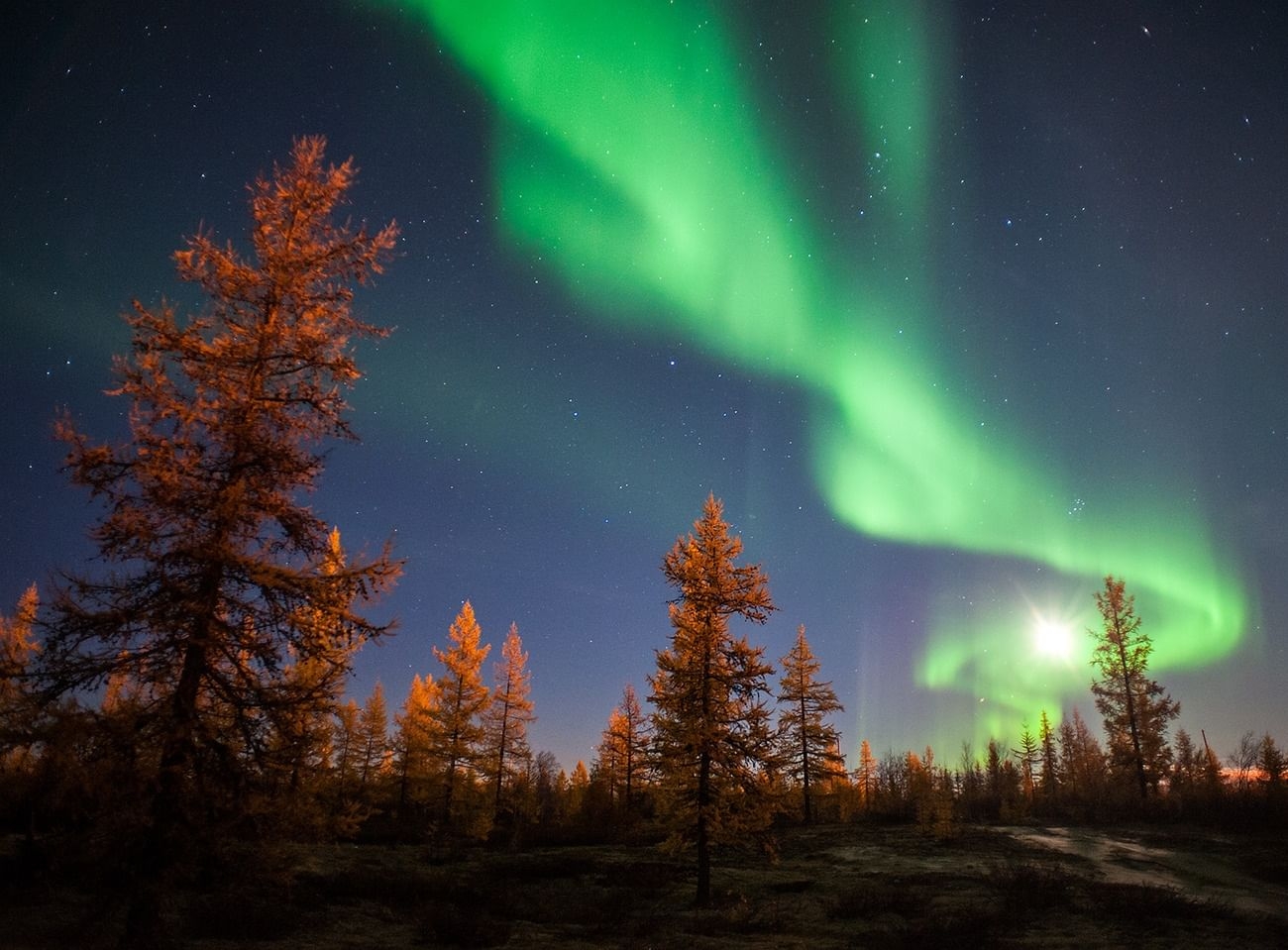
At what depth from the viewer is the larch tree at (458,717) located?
36.4 m

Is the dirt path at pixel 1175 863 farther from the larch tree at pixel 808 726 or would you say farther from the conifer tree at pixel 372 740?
the conifer tree at pixel 372 740

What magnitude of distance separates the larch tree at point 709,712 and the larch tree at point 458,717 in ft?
60.0

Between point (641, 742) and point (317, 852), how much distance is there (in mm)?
13335

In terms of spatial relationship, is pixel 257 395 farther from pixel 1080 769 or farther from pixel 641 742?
pixel 1080 769

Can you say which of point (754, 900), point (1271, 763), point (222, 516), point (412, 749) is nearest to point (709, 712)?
point (754, 900)

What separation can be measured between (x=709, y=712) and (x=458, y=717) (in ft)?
68.6

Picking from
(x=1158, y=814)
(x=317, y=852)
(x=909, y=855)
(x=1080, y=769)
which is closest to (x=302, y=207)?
(x=317, y=852)

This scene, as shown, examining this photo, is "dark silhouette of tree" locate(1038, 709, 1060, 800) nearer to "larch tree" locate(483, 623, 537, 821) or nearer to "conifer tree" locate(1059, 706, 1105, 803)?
"conifer tree" locate(1059, 706, 1105, 803)

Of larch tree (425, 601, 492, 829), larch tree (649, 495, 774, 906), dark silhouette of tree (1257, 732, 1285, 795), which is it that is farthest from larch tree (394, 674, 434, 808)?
dark silhouette of tree (1257, 732, 1285, 795)

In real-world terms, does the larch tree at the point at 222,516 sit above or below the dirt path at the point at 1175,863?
above

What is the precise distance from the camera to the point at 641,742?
71.3ft

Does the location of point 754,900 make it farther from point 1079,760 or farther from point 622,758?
point 1079,760

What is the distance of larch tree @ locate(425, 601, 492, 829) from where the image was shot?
36.4m

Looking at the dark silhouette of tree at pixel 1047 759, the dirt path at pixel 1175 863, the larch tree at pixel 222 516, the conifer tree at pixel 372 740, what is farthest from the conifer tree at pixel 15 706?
the dark silhouette of tree at pixel 1047 759
